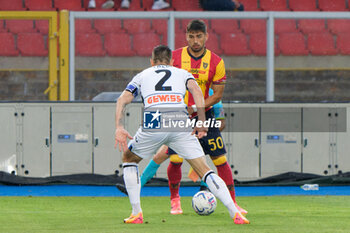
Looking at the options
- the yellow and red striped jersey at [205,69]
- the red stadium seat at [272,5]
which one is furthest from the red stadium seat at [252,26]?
the yellow and red striped jersey at [205,69]

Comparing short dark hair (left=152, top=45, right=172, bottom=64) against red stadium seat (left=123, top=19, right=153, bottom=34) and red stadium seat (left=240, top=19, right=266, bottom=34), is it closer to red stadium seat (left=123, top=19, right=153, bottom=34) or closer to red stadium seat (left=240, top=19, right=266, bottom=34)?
red stadium seat (left=123, top=19, right=153, bottom=34)

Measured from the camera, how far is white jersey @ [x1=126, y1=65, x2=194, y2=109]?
20.2 ft

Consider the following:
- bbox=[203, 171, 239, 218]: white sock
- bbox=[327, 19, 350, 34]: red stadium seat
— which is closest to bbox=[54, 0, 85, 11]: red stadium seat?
bbox=[327, 19, 350, 34]: red stadium seat

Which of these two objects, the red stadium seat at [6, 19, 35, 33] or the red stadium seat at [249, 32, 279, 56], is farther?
the red stadium seat at [6, 19, 35, 33]

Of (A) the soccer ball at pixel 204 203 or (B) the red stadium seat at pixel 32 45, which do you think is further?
(B) the red stadium seat at pixel 32 45

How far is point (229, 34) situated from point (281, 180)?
24.6 feet

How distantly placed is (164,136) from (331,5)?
15259mm

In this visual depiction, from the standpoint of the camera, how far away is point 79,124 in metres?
11.8

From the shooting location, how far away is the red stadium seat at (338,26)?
19.3 m

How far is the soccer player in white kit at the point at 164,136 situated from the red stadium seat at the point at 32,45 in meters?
11.2

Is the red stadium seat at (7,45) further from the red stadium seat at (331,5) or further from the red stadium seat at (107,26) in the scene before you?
the red stadium seat at (331,5)

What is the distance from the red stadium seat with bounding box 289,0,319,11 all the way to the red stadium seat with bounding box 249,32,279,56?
2.00m

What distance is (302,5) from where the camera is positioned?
800 inches

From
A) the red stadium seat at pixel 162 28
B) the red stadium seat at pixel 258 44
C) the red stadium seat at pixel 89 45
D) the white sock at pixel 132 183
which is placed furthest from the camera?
the red stadium seat at pixel 162 28
